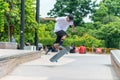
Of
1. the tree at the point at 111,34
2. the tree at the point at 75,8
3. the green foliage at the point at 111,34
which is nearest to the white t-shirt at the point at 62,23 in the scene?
the tree at the point at 111,34

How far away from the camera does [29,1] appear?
153ft

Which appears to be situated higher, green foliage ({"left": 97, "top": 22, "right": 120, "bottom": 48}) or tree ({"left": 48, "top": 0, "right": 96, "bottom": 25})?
tree ({"left": 48, "top": 0, "right": 96, "bottom": 25})

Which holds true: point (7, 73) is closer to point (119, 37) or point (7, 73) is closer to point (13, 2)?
point (13, 2)

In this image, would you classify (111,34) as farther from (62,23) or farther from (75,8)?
(62,23)

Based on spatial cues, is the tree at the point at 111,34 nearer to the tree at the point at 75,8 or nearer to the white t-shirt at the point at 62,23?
the tree at the point at 75,8

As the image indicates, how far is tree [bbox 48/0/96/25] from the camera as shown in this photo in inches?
3514

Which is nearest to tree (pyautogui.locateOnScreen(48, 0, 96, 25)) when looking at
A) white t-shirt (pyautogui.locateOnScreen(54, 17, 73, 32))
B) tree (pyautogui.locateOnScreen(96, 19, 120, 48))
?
tree (pyautogui.locateOnScreen(96, 19, 120, 48))

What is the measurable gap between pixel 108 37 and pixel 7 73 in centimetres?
6357

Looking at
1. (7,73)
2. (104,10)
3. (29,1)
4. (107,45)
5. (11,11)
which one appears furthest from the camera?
(104,10)

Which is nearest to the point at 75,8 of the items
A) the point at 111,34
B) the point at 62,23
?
the point at 111,34

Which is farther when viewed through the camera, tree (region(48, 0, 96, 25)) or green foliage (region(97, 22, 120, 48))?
tree (region(48, 0, 96, 25))

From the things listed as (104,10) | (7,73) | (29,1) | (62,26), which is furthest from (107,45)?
(7,73)

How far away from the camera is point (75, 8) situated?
89438 millimetres

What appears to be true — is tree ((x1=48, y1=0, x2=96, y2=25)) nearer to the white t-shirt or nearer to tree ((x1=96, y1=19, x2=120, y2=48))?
tree ((x1=96, y1=19, x2=120, y2=48))
